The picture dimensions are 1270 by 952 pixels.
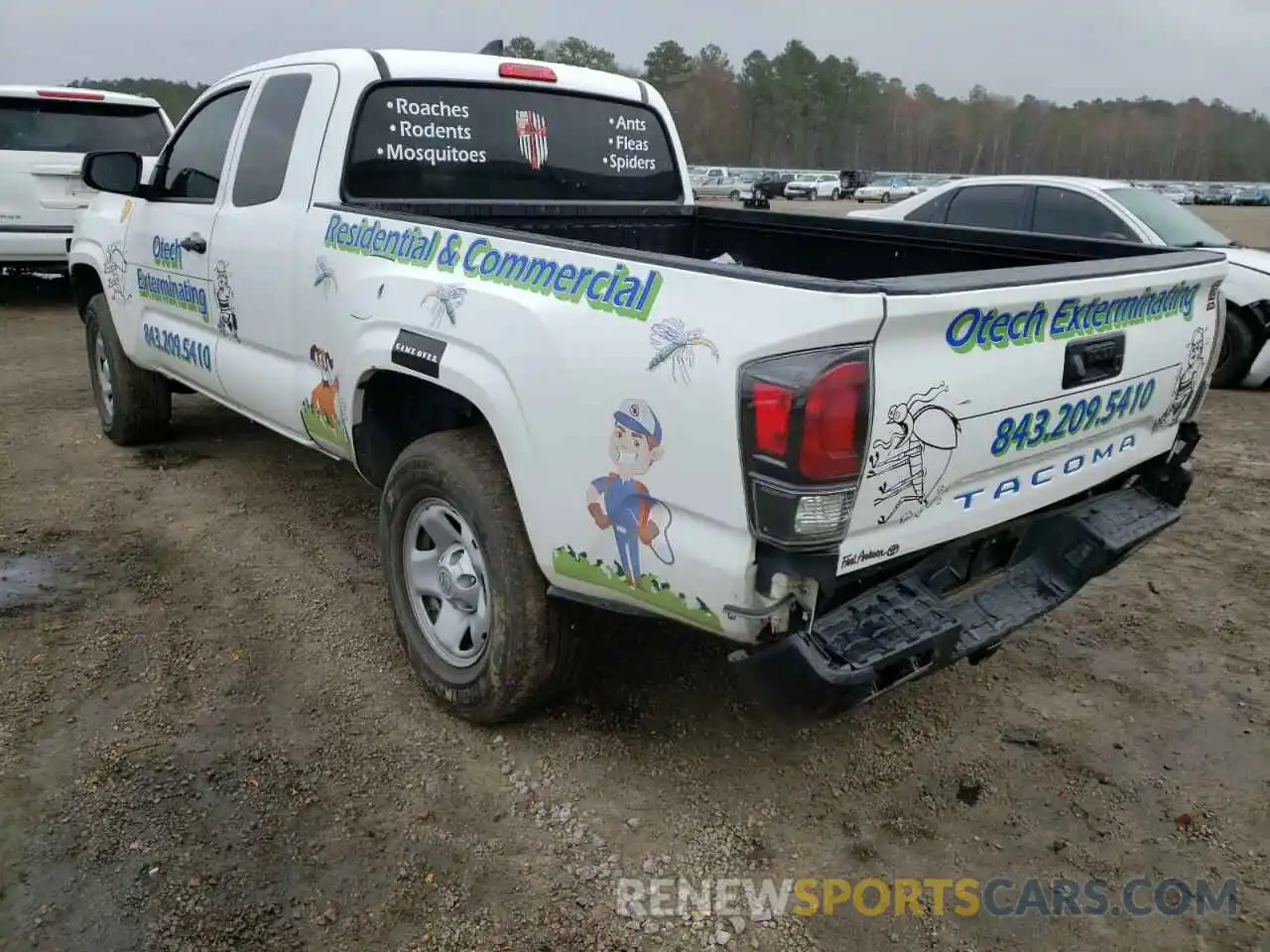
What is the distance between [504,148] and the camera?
4.23m

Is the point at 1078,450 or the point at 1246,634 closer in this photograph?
the point at 1078,450

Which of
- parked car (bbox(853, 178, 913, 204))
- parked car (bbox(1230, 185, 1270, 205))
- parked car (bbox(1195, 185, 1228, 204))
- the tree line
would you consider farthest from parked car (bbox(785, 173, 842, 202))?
the tree line

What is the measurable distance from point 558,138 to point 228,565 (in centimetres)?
232

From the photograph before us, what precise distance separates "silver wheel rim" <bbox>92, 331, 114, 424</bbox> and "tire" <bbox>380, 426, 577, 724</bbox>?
3254 millimetres

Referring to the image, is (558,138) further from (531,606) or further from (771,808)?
(771,808)

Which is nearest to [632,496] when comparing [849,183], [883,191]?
[883,191]

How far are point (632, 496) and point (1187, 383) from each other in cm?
180

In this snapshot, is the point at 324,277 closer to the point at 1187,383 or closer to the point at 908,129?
the point at 1187,383

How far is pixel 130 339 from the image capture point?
5188mm

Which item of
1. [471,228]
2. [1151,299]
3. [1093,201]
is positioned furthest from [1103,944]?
[1093,201]

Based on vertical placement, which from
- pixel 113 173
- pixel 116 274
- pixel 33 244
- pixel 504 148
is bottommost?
pixel 33 244

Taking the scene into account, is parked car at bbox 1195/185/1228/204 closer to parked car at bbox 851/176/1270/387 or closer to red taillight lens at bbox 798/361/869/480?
parked car at bbox 851/176/1270/387

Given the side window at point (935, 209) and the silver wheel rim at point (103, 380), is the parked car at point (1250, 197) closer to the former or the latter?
the side window at point (935, 209)

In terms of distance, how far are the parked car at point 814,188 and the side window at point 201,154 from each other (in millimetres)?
45523
